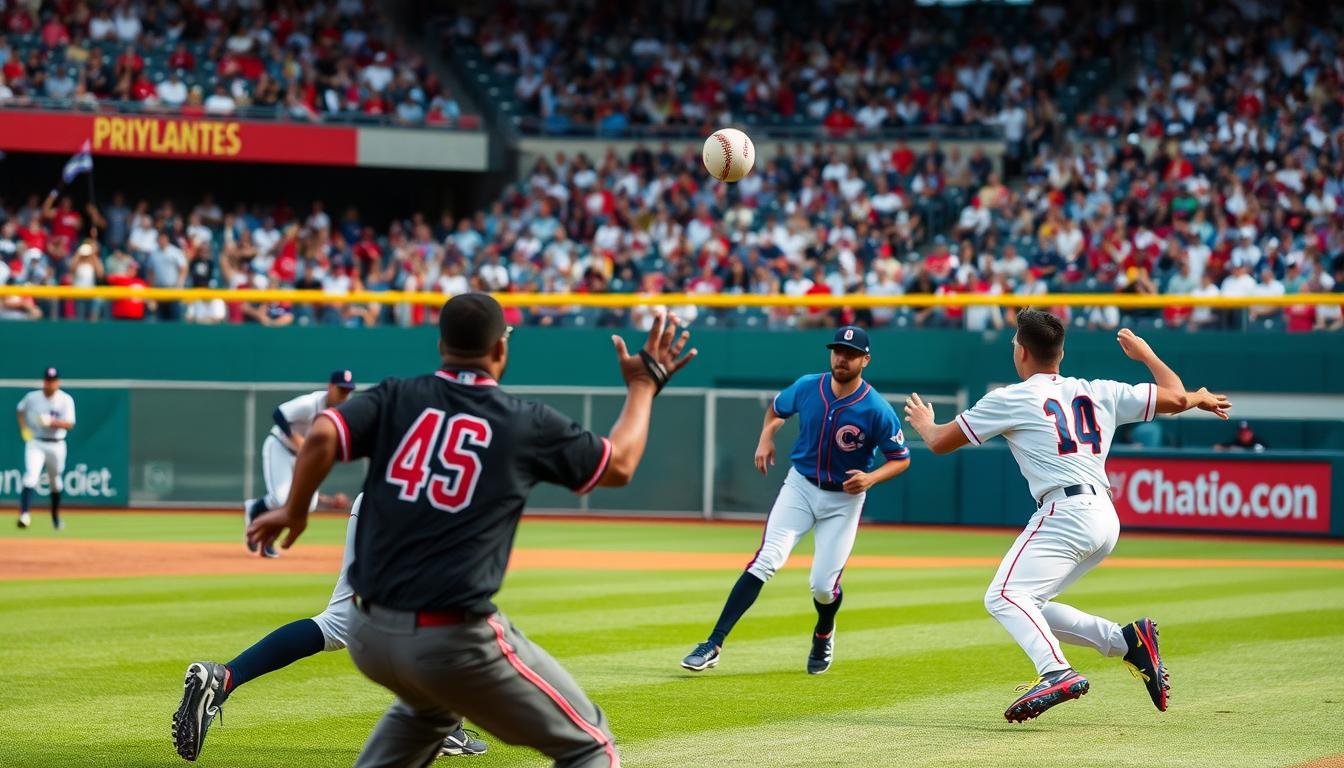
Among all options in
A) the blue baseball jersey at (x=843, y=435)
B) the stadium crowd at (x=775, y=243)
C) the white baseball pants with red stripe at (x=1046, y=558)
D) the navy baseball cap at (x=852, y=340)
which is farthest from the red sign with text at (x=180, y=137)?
the white baseball pants with red stripe at (x=1046, y=558)

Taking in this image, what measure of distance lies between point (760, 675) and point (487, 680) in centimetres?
502

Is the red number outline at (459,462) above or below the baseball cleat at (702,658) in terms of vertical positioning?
above

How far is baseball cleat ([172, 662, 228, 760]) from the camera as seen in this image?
6770 millimetres

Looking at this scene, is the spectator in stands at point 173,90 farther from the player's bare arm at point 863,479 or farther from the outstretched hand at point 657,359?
the outstretched hand at point 657,359

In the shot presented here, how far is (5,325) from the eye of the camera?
25.3 metres

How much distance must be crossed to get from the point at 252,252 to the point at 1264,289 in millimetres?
15472

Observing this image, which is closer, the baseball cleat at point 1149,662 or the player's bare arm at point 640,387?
the player's bare arm at point 640,387

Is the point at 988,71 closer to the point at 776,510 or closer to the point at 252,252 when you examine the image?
the point at 252,252

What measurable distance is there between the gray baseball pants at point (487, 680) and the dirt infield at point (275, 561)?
443 inches

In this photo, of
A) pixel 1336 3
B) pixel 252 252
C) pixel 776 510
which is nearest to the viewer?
pixel 776 510

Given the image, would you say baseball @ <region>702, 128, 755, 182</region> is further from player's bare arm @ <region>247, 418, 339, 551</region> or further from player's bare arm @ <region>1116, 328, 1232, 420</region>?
player's bare arm @ <region>247, 418, 339, 551</region>

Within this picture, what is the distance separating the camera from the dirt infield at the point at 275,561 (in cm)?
1600

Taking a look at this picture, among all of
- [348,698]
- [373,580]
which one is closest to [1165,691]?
Result: [348,698]

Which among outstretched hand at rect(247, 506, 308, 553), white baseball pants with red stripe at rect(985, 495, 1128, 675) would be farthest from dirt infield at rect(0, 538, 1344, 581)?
outstretched hand at rect(247, 506, 308, 553)
